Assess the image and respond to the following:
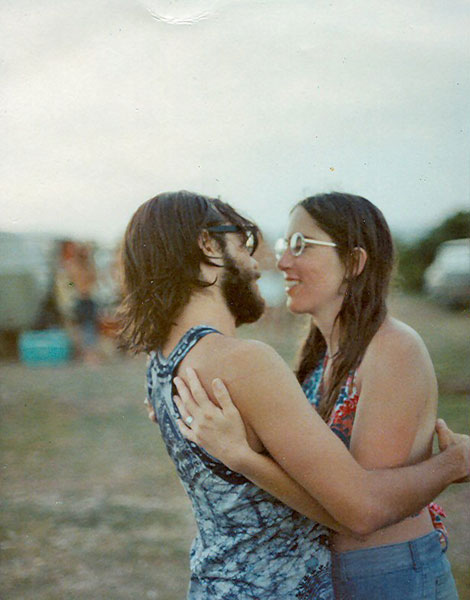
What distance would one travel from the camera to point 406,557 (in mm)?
1580

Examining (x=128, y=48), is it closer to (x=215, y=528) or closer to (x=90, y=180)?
(x=90, y=180)

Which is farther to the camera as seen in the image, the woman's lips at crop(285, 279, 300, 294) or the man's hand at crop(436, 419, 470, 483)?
the woman's lips at crop(285, 279, 300, 294)

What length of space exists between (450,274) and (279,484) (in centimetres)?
502

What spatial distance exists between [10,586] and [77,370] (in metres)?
4.06

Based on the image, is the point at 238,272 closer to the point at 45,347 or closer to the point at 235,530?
the point at 235,530

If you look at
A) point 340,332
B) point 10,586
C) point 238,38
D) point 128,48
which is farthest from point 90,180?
point 10,586

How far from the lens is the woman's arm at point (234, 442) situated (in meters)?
1.37

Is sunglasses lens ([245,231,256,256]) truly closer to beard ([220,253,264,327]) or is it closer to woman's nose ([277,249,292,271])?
beard ([220,253,264,327])

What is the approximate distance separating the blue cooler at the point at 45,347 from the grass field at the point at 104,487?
66 cm

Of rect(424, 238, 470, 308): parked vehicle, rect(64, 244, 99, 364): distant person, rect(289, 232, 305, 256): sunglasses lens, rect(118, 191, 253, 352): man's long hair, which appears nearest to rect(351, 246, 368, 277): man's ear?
rect(289, 232, 305, 256): sunglasses lens

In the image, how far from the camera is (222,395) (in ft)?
4.50

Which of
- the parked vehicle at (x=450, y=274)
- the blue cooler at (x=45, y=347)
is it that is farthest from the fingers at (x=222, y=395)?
the blue cooler at (x=45, y=347)

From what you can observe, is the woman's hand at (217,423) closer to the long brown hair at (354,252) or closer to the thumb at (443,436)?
Result: the long brown hair at (354,252)

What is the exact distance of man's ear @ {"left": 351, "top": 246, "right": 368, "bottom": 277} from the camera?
1.80m
